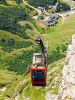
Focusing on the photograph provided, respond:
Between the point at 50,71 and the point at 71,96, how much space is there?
4263 inches

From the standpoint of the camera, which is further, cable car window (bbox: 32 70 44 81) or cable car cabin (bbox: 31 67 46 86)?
cable car window (bbox: 32 70 44 81)

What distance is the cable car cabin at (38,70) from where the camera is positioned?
219ft

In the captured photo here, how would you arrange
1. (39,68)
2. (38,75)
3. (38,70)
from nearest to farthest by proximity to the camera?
(38,70)
(39,68)
(38,75)

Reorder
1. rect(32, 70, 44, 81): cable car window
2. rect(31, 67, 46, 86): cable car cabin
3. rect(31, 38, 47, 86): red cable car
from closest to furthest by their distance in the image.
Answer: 1. rect(31, 38, 47, 86): red cable car
2. rect(31, 67, 46, 86): cable car cabin
3. rect(32, 70, 44, 81): cable car window

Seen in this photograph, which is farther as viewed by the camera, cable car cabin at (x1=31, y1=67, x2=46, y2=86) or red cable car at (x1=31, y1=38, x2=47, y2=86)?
cable car cabin at (x1=31, y1=67, x2=46, y2=86)

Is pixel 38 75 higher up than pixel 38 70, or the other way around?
pixel 38 70

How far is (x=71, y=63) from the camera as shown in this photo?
58.3 metres

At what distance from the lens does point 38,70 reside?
2608 inches

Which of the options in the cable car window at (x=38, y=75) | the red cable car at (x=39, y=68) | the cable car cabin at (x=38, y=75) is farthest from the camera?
the cable car window at (x=38, y=75)

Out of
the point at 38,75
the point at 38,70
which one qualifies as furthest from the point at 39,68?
the point at 38,75

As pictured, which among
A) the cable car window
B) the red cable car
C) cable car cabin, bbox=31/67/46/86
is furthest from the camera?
the cable car window

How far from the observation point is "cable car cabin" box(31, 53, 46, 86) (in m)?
66.7

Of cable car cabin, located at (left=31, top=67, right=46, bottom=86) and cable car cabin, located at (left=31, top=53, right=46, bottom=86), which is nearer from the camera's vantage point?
cable car cabin, located at (left=31, top=67, right=46, bottom=86)

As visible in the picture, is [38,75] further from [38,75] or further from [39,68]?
[39,68]
